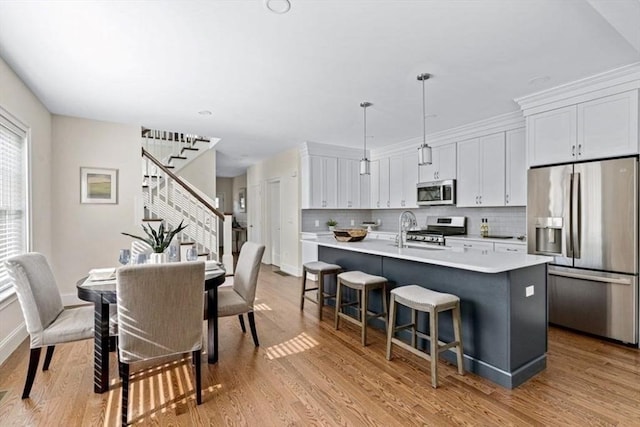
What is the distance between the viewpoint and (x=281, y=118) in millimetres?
4320

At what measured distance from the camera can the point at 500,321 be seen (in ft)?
7.61

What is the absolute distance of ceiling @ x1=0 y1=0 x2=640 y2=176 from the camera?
6.69 ft

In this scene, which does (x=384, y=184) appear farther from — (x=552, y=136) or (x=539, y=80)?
(x=539, y=80)

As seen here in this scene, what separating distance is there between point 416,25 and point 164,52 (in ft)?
6.36

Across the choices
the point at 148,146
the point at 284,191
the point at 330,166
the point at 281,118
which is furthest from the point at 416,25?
the point at 148,146

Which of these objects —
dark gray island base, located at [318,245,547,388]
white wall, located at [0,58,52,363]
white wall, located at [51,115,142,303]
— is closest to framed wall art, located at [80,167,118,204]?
white wall, located at [51,115,142,303]

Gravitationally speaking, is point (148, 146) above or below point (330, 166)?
above

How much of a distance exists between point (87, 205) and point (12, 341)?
6.35 feet

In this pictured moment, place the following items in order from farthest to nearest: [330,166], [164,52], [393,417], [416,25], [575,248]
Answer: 1. [330,166]
2. [575,248]
3. [164,52]
4. [416,25]
5. [393,417]

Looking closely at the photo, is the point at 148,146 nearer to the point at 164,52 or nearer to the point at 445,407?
the point at 164,52

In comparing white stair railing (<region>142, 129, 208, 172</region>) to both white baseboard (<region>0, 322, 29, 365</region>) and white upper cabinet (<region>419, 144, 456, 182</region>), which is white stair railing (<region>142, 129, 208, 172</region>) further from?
white upper cabinet (<region>419, 144, 456, 182</region>)

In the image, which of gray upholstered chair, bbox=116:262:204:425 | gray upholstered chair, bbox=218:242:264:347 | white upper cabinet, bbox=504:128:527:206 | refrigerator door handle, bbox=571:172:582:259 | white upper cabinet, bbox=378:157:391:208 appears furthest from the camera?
white upper cabinet, bbox=378:157:391:208

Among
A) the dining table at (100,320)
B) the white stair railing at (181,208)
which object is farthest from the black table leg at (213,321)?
the white stair railing at (181,208)

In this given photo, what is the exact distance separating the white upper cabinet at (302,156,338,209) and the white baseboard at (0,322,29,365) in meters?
4.10
